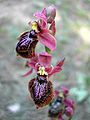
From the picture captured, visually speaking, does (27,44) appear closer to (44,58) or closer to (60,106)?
(44,58)

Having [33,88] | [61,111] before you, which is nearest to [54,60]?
[61,111]

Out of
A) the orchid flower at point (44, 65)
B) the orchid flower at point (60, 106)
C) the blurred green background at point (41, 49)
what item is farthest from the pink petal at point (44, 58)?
the blurred green background at point (41, 49)

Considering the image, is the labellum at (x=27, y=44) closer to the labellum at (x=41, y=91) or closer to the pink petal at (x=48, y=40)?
the pink petal at (x=48, y=40)

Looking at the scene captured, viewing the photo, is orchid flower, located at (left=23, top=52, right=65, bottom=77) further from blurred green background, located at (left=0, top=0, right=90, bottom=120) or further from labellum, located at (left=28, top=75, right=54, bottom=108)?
blurred green background, located at (left=0, top=0, right=90, bottom=120)

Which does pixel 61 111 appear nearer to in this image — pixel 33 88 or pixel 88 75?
pixel 33 88

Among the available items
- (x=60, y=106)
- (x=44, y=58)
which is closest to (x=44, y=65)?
(x=44, y=58)

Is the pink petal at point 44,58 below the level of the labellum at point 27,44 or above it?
below
